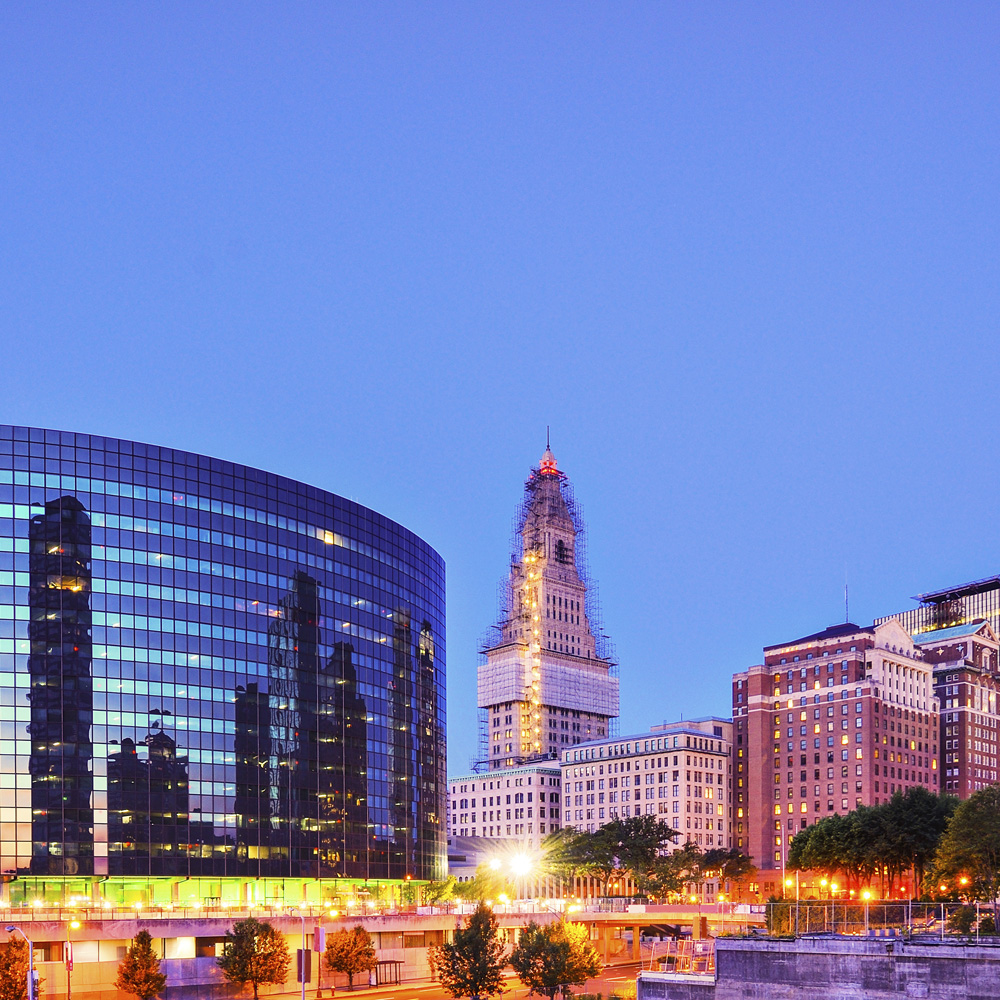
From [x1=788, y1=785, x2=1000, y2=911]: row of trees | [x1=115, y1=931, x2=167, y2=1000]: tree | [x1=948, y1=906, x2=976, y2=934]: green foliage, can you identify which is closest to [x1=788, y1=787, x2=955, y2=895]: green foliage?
[x1=788, y1=785, x2=1000, y2=911]: row of trees

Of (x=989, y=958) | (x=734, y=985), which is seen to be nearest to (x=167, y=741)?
(x=734, y=985)

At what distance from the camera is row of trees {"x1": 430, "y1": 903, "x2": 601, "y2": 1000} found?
10519 cm

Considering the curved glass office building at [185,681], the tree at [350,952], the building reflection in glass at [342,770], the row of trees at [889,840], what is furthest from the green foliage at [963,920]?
the building reflection in glass at [342,770]

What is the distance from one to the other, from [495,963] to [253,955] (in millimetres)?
19747

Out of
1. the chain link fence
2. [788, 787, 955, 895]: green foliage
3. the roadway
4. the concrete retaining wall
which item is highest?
the chain link fence

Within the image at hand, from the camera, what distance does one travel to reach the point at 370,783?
16612 cm

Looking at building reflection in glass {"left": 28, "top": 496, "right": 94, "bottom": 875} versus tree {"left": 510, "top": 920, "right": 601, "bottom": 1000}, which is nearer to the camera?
tree {"left": 510, "top": 920, "right": 601, "bottom": 1000}

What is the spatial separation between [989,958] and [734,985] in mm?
16092

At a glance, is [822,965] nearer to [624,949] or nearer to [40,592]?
[40,592]

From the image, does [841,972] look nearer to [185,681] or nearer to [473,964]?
[473,964]

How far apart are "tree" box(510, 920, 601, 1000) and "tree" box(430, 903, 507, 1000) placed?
2.18 meters

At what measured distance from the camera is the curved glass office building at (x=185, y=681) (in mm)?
135125

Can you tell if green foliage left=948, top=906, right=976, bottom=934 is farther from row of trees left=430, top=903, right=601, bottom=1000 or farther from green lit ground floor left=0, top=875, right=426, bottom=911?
green lit ground floor left=0, top=875, right=426, bottom=911

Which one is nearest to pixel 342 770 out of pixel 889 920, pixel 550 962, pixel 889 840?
pixel 550 962
